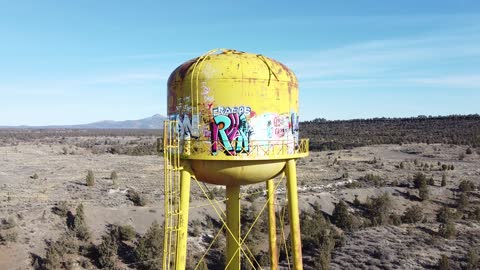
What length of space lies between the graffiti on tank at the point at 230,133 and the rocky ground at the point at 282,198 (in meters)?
5.48

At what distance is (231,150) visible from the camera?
10828 millimetres

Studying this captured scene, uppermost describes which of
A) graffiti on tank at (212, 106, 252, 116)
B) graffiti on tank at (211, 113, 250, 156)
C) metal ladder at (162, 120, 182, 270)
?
graffiti on tank at (212, 106, 252, 116)

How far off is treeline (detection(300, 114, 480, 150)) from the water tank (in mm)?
53488

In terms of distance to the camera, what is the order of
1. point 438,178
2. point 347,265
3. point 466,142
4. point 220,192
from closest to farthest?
1. point 347,265
2. point 220,192
3. point 438,178
4. point 466,142

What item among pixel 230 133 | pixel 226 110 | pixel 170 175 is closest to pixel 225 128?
pixel 230 133

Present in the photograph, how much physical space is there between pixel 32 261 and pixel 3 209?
6.36 m

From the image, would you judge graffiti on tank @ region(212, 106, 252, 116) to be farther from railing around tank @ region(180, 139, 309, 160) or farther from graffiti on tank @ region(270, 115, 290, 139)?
graffiti on tank @ region(270, 115, 290, 139)

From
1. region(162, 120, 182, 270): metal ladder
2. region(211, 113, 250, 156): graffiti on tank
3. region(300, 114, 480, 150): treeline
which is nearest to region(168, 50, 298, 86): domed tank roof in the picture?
region(211, 113, 250, 156): graffiti on tank

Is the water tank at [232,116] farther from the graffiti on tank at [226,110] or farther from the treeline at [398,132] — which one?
the treeline at [398,132]

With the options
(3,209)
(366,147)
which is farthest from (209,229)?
(366,147)

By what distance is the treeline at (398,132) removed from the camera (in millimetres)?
67688

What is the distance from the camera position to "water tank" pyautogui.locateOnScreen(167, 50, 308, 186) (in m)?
10.8

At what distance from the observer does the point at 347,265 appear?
1831 centimetres

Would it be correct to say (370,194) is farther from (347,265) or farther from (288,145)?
(288,145)
